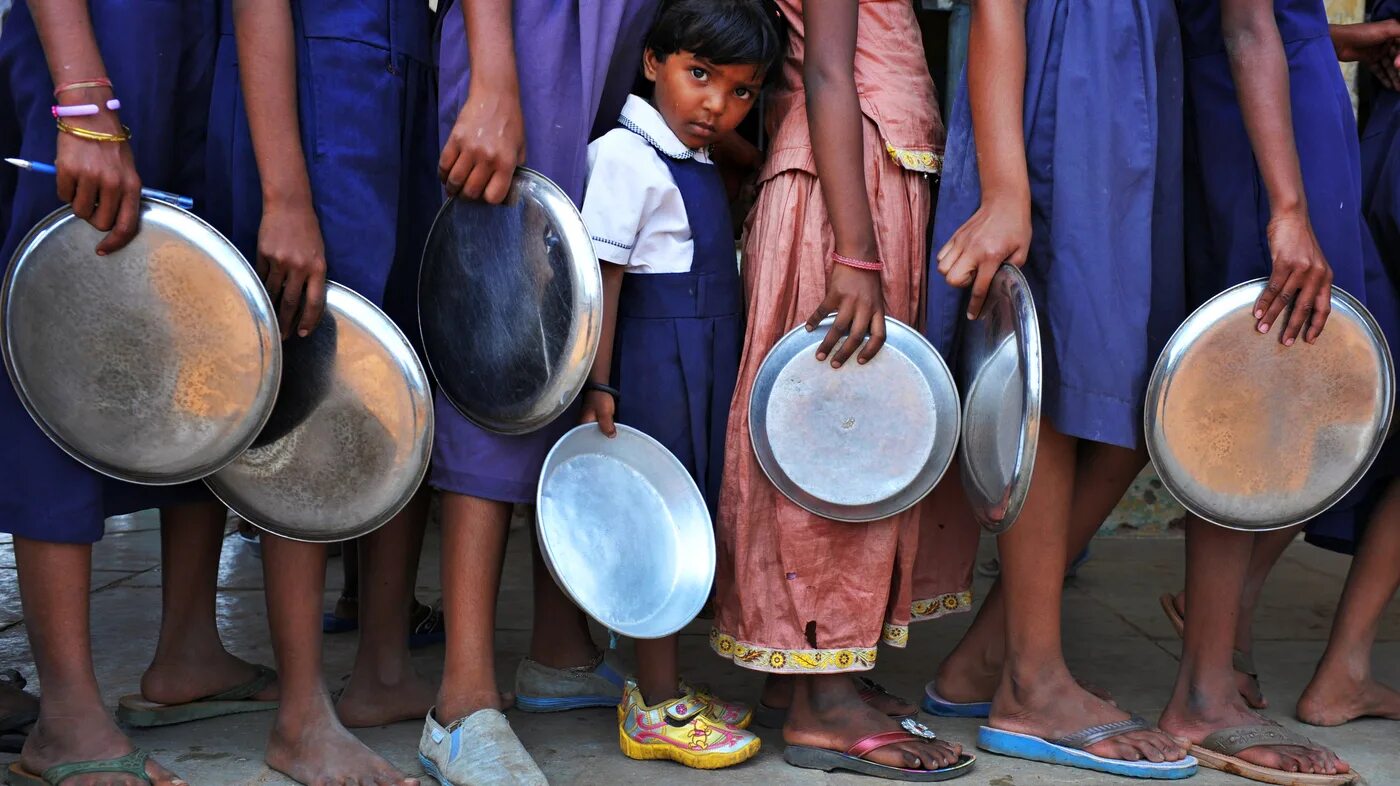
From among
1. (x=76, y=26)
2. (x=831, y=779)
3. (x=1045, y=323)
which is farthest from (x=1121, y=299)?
(x=76, y=26)

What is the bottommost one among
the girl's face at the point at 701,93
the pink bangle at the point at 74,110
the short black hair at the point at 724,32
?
the pink bangle at the point at 74,110

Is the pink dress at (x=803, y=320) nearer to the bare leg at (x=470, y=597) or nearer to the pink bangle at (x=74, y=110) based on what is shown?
the bare leg at (x=470, y=597)

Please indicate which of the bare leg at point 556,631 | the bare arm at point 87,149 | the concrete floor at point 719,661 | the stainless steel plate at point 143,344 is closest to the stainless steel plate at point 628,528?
the concrete floor at point 719,661

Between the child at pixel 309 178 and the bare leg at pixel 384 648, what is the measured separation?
0.74 feet

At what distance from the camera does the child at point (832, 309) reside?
2154 mm

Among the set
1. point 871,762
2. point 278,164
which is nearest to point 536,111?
point 278,164

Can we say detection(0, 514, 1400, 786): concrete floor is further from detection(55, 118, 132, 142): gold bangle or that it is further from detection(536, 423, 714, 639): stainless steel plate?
detection(55, 118, 132, 142): gold bangle

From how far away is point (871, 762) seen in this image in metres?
2.15

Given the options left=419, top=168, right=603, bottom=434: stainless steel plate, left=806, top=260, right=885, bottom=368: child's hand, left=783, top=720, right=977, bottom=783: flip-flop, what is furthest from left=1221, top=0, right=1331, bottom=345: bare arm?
left=419, top=168, right=603, bottom=434: stainless steel plate

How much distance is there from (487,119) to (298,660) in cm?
86

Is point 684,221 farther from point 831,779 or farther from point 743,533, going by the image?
point 831,779

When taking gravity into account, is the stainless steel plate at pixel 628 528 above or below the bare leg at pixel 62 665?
above

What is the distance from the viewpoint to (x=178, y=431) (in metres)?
1.90

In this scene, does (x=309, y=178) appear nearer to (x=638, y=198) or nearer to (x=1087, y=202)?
(x=638, y=198)
